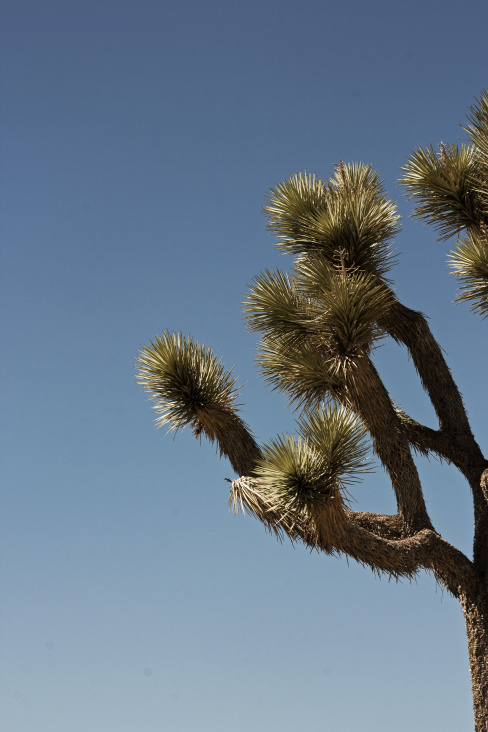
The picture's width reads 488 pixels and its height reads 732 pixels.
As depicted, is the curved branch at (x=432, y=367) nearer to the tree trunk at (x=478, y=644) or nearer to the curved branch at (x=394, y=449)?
the curved branch at (x=394, y=449)

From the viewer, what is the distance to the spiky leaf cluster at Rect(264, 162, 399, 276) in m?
8.19

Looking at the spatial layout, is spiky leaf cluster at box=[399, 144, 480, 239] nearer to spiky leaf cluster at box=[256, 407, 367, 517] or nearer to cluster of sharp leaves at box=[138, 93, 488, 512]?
cluster of sharp leaves at box=[138, 93, 488, 512]

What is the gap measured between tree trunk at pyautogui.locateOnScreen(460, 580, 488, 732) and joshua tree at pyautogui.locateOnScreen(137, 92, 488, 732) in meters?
0.01

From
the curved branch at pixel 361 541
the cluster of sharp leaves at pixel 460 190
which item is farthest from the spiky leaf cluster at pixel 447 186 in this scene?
the curved branch at pixel 361 541

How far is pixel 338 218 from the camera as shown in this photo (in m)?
8.20

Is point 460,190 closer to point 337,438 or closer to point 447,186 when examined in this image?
point 447,186

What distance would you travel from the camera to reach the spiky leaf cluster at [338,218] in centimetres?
819

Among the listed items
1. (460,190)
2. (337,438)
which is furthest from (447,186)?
(337,438)

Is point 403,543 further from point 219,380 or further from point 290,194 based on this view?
point 290,194

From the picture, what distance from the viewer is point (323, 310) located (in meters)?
7.64

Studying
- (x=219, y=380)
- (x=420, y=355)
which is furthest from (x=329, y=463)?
(x=420, y=355)

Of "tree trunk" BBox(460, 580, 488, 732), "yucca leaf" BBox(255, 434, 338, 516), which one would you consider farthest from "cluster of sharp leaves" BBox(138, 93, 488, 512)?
"tree trunk" BBox(460, 580, 488, 732)

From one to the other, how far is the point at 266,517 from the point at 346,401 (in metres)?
1.42

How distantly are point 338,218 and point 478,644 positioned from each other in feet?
14.4
